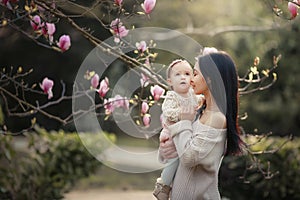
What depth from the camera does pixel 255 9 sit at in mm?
11656

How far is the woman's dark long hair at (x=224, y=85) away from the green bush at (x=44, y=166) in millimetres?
3231

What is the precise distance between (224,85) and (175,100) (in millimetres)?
244

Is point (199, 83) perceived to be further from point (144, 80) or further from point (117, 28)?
point (144, 80)

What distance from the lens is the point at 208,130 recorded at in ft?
10.2

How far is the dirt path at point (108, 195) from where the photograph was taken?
Result: 326 inches

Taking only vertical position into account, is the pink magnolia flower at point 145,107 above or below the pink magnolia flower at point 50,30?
below

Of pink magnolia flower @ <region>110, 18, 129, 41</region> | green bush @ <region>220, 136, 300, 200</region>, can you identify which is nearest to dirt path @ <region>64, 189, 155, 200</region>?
green bush @ <region>220, 136, 300, 200</region>

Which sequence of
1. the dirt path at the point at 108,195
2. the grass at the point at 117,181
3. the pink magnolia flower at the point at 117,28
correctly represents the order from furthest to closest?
the grass at the point at 117,181, the dirt path at the point at 108,195, the pink magnolia flower at the point at 117,28

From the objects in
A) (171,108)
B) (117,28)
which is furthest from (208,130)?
(117,28)

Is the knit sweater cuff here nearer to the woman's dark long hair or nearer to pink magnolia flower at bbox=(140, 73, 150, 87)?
the woman's dark long hair

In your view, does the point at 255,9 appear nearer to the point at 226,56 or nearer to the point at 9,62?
the point at 9,62

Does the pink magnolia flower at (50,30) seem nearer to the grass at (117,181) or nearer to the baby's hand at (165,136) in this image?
the baby's hand at (165,136)

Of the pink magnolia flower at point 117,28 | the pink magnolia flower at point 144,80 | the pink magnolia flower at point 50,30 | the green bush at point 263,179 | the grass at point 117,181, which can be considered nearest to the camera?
the pink magnolia flower at point 117,28

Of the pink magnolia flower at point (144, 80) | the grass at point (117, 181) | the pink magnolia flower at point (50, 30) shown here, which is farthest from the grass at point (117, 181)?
the pink magnolia flower at point (50, 30)
